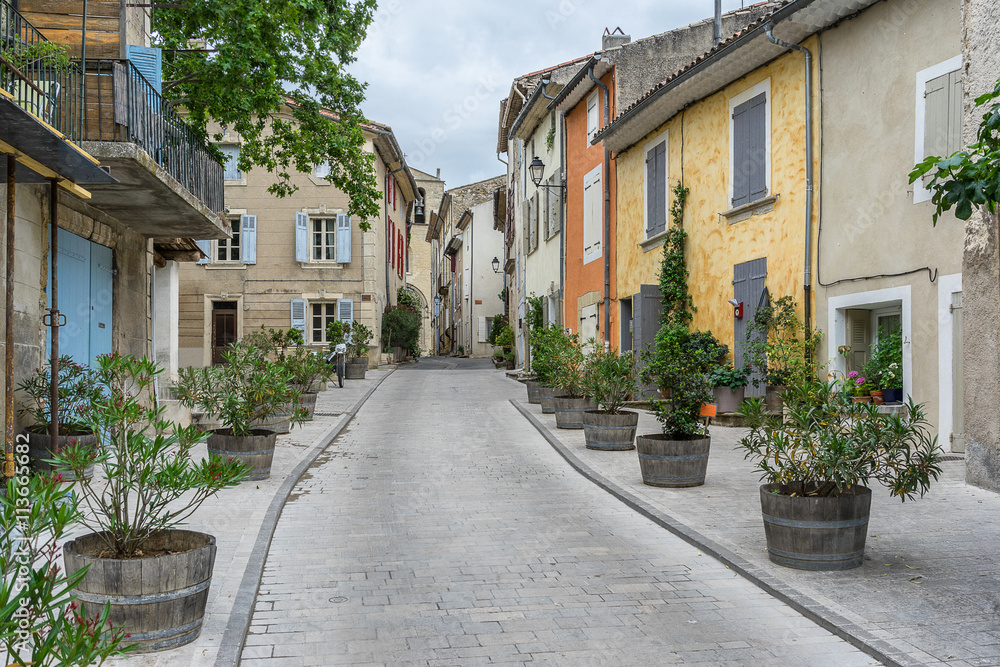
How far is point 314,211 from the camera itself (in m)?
26.1

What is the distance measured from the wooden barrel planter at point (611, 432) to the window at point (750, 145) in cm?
417

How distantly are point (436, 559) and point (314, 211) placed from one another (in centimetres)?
2171

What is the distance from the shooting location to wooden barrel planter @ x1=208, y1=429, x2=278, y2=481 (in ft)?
28.0

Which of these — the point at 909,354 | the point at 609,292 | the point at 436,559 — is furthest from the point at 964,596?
the point at 609,292

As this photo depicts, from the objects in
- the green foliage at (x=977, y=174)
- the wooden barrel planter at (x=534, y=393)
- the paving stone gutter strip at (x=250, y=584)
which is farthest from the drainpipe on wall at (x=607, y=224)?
the green foliage at (x=977, y=174)

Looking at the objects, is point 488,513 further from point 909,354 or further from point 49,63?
point 49,63

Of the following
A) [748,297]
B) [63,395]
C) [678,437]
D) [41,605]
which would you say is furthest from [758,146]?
[41,605]

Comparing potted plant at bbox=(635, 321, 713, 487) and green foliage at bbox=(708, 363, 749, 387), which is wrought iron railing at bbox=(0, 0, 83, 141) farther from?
green foliage at bbox=(708, 363, 749, 387)

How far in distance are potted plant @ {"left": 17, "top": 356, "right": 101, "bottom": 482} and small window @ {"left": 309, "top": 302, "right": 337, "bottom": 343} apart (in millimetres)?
16779

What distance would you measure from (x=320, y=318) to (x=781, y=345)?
692 inches

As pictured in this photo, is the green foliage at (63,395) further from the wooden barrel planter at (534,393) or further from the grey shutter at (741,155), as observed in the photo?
the grey shutter at (741,155)

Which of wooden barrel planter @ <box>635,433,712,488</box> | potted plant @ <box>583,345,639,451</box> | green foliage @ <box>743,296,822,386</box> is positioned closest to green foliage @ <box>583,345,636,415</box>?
potted plant @ <box>583,345,639,451</box>

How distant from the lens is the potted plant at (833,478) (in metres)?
5.09

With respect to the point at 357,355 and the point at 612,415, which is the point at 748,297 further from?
the point at 357,355
